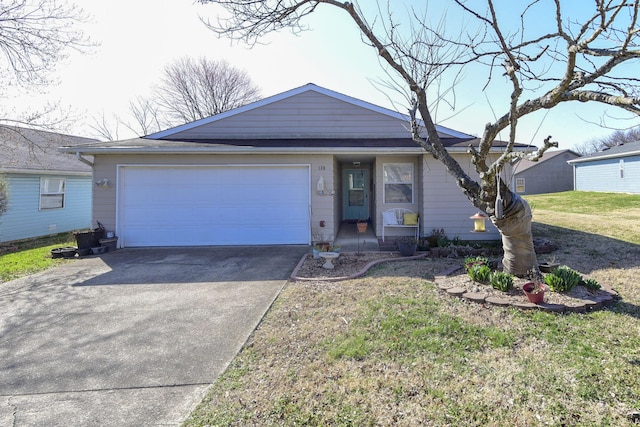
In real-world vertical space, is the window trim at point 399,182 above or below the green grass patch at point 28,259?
Result: above

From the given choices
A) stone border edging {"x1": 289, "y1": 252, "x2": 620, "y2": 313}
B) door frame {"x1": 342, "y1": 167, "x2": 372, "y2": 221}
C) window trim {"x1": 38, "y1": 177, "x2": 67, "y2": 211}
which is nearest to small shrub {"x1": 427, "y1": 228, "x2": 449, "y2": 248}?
stone border edging {"x1": 289, "y1": 252, "x2": 620, "y2": 313}

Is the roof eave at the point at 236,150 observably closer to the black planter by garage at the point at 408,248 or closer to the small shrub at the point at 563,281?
the black planter by garage at the point at 408,248

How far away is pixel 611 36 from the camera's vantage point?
11.6ft

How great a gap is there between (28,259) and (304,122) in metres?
8.14

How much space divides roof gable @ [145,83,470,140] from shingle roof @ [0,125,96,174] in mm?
4605

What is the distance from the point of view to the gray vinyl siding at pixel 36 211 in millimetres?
10317

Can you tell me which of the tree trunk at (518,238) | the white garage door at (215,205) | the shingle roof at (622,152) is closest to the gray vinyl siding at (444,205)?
the white garage door at (215,205)

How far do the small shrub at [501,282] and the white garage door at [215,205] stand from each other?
508 centimetres

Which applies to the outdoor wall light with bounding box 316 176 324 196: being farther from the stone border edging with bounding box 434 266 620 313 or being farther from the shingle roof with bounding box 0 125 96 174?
the shingle roof with bounding box 0 125 96 174

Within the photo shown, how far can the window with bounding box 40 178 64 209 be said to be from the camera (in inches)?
451

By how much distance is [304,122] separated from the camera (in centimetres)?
946

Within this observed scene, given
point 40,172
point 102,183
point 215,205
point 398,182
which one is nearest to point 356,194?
point 398,182

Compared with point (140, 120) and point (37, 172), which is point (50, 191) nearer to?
point (37, 172)

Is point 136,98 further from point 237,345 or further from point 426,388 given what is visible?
point 426,388
